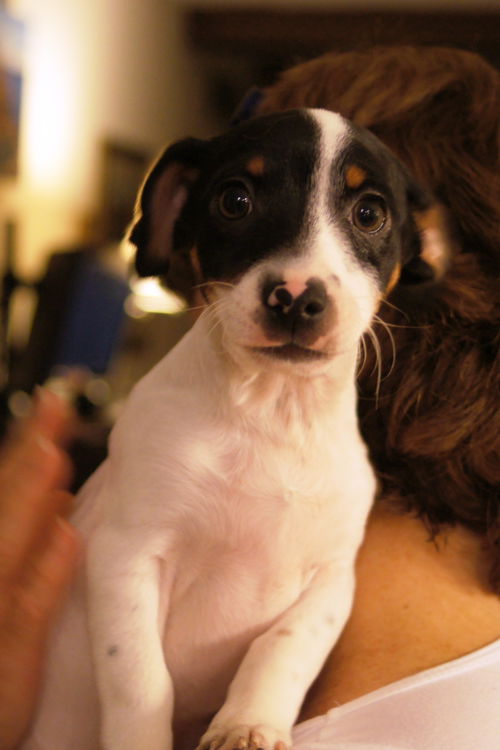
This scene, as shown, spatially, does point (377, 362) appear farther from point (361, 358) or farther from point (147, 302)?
point (147, 302)

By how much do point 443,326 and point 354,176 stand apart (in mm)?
259

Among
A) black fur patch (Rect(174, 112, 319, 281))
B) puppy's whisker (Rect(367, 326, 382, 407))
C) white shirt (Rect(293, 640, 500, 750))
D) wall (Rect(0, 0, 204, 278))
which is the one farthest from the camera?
wall (Rect(0, 0, 204, 278))

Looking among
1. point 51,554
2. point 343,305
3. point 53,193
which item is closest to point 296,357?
point 343,305

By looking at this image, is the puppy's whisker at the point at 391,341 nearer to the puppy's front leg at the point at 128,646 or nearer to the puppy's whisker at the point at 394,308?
the puppy's whisker at the point at 394,308

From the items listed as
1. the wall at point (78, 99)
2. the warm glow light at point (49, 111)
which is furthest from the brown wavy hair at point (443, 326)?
the warm glow light at point (49, 111)

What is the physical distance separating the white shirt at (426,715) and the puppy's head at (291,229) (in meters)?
0.38

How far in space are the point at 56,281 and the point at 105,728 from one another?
7.89 ft

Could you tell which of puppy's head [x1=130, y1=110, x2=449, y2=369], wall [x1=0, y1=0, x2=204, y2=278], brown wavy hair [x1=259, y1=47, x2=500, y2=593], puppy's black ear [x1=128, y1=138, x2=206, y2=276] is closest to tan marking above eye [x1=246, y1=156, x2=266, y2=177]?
puppy's head [x1=130, y1=110, x2=449, y2=369]

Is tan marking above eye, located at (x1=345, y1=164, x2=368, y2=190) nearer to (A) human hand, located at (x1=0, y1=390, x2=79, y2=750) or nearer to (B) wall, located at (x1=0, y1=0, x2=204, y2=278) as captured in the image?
(A) human hand, located at (x1=0, y1=390, x2=79, y2=750)

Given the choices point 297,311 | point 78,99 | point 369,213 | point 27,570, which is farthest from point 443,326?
point 78,99

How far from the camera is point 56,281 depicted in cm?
313

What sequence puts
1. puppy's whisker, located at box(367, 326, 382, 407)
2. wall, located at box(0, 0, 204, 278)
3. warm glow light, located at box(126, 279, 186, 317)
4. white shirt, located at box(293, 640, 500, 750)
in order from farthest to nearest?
warm glow light, located at box(126, 279, 186, 317), wall, located at box(0, 0, 204, 278), puppy's whisker, located at box(367, 326, 382, 407), white shirt, located at box(293, 640, 500, 750)

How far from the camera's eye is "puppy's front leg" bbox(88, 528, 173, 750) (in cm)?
91

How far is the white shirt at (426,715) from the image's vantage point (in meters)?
0.84
